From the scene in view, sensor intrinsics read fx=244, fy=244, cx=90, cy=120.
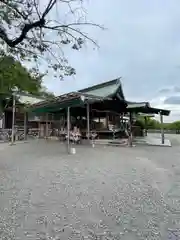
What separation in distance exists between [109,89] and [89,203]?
1344 cm

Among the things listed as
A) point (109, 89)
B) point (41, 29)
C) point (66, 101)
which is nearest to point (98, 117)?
point (109, 89)

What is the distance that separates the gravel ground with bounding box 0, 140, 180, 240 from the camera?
2.98 metres

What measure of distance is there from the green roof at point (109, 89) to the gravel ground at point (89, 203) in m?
9.80

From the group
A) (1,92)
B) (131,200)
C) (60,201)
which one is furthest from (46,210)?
(1,92)

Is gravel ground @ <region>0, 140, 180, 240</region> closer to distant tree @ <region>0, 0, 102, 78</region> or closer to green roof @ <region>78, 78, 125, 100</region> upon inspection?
distant tree @ <region>0, 0, 102, 78</region>

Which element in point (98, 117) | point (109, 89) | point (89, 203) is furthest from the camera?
point (98, 117)

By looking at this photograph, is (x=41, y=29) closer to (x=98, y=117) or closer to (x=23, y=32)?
(x=23, y=32)

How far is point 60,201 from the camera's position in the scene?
13.4 feet

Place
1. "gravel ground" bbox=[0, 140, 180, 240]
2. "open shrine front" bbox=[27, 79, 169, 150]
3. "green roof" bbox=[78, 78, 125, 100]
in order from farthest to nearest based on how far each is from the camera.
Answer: "green roof" bbox=[78, 78, 125, 100] → "open shrine front" bbox=[27, 79, 169, 150] → "gravel ground" bbox=[0, 140, 180, 240]

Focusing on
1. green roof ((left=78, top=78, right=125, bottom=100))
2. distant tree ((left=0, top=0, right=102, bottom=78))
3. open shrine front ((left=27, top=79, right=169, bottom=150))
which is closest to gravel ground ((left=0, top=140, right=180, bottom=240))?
distant tree ((left=0, top=0, right=102, bottom=78))

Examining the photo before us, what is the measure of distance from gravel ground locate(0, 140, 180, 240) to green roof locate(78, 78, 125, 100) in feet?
32.2

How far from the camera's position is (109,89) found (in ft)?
55.5

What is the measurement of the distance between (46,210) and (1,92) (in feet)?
11.1

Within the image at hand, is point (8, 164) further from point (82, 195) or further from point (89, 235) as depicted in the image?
point (89, 235)
